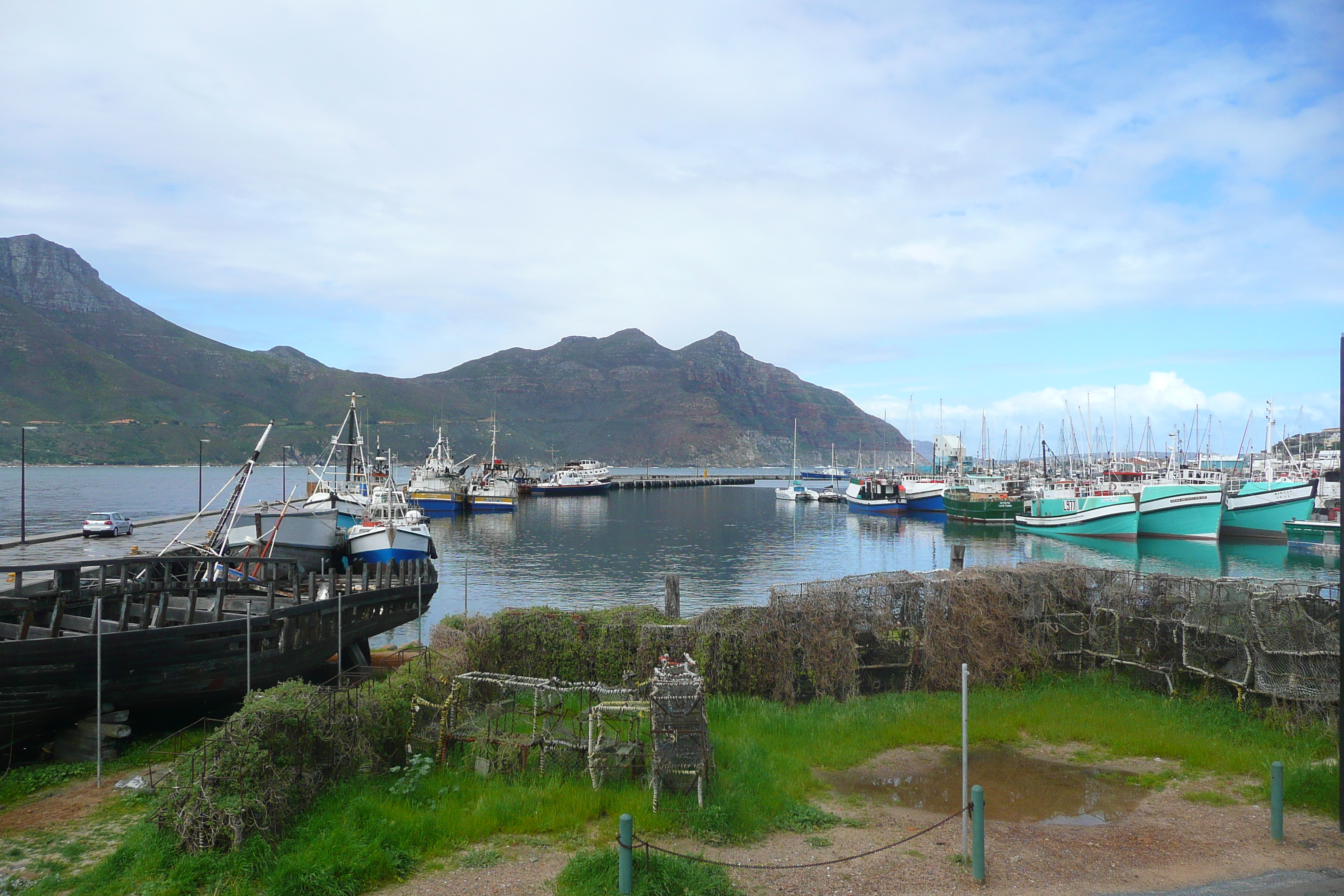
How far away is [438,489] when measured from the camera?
3428 inches

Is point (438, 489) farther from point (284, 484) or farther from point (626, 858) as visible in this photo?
point (626, 858)

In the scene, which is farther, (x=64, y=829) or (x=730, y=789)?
(x=730, y=789)

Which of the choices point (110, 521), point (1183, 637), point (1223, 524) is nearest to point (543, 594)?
point (1183, 637)

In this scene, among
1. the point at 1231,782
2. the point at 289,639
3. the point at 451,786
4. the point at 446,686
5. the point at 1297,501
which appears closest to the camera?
the point at 451,786

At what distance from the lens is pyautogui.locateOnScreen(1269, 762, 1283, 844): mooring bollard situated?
8.29 meters

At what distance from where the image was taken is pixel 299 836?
8094 mm

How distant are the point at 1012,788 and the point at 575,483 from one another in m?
109

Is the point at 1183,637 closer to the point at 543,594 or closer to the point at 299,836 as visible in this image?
the point at 299,836

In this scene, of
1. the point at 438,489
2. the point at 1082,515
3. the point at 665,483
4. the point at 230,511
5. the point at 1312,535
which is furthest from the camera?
the point at 665,483

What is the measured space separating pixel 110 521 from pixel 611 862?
55.0m

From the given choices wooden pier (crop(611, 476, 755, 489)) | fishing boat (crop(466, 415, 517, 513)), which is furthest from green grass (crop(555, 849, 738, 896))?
wooden pier (crop(611, 476, 755, 489))

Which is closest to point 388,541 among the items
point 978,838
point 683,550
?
point 683,550

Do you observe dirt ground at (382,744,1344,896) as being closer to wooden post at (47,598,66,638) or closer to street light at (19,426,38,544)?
wooden post at (47,598,66,638)

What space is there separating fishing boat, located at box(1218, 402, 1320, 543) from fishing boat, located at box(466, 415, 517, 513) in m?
68.3
